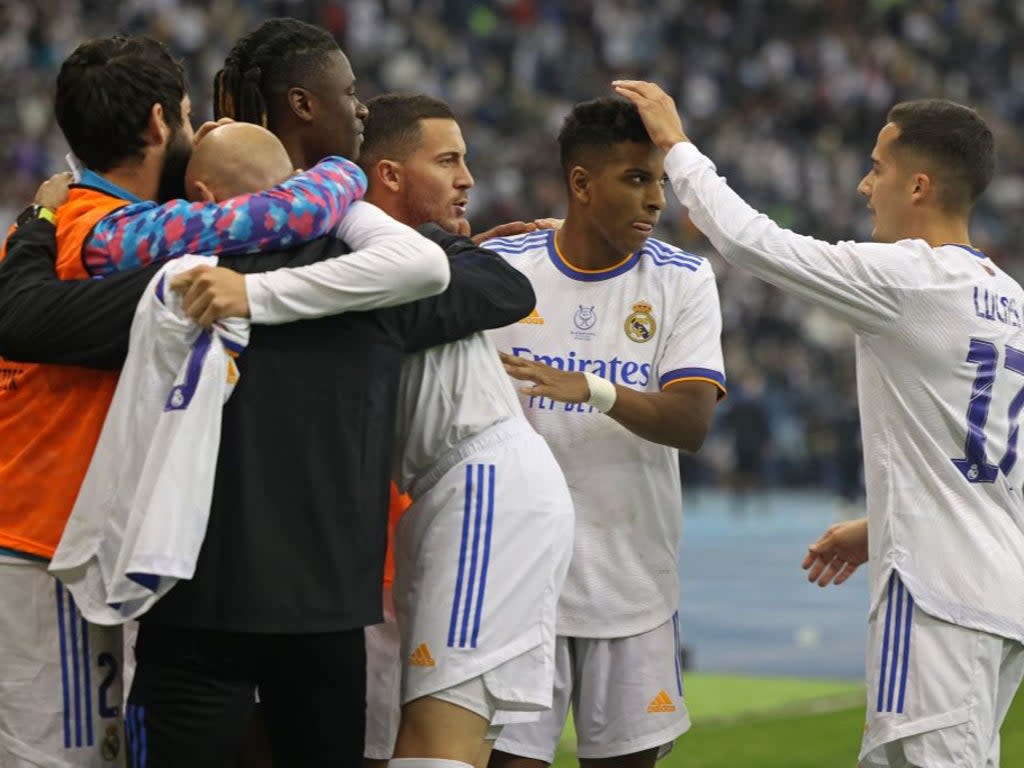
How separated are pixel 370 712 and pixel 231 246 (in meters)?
1.38

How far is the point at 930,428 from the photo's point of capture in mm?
4391

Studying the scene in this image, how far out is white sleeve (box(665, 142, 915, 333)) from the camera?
440cm

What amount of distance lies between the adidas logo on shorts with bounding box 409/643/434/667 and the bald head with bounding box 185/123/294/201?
109cm

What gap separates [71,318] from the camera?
3.46 meters

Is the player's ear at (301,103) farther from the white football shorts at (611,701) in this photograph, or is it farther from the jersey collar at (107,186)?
the white football shorts at (611,701)

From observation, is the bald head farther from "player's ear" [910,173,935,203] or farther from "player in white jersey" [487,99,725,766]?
"player's ear" [910,173,935,203]

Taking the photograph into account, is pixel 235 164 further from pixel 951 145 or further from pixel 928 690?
pixel 928 690

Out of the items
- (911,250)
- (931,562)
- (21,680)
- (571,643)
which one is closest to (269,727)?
(21,680)

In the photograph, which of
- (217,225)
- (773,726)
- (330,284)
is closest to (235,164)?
(217,225)

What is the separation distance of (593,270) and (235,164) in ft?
4.85

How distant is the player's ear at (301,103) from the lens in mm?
4234

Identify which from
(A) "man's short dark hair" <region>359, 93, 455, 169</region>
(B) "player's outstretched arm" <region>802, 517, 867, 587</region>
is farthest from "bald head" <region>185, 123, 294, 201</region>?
(B) "player's outstretched arm" <region>802, 517, 867, 587</region>

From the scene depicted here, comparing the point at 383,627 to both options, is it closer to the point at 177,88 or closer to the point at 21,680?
the point at 21,680

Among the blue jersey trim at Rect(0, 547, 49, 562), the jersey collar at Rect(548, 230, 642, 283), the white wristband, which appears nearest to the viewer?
the blue jersey trim at Rect(0, 547, 49, 562)
